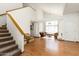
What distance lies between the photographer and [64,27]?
2680mm

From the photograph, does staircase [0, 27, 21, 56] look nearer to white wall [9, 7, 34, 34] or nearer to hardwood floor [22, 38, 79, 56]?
hardwood floor [22, 38, 79, 56]

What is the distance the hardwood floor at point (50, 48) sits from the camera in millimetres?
2646

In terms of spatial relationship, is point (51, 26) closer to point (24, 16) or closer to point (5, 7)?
point (24, 16)

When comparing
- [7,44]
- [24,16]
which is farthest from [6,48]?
[24,16]

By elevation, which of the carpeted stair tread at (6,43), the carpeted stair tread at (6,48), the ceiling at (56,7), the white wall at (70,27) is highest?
the ceiling at (56,7)

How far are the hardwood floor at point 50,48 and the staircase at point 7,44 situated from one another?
306 mm

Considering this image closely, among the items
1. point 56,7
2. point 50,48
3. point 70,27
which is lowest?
point 50,48

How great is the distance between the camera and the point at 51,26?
265cm

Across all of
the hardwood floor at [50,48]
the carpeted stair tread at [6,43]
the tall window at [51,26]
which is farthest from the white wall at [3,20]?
the tall window at [51,26]

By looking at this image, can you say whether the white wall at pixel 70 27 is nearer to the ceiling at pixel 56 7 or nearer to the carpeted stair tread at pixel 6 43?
the ceiling at pixel 56 7

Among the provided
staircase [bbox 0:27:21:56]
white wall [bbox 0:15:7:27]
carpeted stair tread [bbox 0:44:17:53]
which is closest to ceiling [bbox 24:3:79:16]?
white wall [bbox 0:15:7:27]

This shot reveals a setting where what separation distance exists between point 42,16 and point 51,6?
0.28m

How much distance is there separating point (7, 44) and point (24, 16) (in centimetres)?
80

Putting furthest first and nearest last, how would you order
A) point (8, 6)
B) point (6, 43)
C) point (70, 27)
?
point (6, 43), point (70, 27), point (8, 6)
